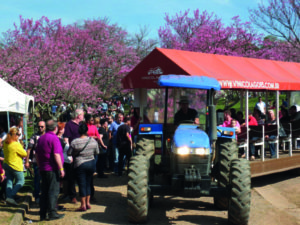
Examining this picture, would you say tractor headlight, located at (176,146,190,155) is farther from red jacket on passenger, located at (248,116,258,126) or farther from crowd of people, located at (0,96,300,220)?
red jacket on passenger, located at (248,116,258,126)

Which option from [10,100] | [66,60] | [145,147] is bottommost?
[145,147]

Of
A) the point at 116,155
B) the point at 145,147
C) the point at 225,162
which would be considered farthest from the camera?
the point at 116,155

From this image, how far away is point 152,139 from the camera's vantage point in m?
8.56

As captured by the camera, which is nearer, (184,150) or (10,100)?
(184,150)

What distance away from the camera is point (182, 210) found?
330 inches

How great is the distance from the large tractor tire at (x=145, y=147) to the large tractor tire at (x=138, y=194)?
1.08 metres

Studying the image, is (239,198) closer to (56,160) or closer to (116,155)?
(56,160)

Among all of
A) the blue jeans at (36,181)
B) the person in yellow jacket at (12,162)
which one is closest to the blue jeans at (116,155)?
the blue jeans at (36,181)

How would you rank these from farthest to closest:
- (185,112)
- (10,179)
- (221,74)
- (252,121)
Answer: (252,121) < (221,74) < (10,179) < (185,112)

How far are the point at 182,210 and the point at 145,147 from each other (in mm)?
1442

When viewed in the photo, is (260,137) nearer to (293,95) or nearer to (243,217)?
(293,95)

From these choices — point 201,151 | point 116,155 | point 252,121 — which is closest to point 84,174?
point 201,151

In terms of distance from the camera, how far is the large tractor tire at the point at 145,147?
8273mm

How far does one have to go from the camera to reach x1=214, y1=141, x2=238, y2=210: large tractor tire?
7789mm
